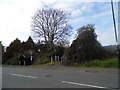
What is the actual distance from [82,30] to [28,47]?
70.9 feet

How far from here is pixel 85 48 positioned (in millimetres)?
24797

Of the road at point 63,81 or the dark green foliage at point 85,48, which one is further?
the dark green foliage at point 85,48

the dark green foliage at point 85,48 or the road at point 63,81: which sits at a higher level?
the dark green foliage at point 85,48

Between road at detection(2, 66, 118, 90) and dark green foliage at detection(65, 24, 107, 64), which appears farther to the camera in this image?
dark green foliage at detection(65, 24, 107, 64)

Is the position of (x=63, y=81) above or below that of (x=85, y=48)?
below

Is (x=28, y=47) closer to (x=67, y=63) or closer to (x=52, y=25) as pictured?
(x=52, y=25)

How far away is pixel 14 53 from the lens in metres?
44.8

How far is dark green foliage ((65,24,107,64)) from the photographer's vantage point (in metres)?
24.6

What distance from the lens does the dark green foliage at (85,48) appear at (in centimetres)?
2461

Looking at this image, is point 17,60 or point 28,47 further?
point 28,47

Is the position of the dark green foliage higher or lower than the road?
higher

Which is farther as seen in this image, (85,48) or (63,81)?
(85,48)

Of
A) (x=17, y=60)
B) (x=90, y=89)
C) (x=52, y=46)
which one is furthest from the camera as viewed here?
(x=52, y=46)

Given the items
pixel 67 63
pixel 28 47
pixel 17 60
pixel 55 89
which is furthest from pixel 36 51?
pixel 55 89
